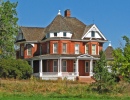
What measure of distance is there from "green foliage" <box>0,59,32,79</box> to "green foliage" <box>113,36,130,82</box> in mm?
13101

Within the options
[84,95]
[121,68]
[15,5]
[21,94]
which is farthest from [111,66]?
[15,5]

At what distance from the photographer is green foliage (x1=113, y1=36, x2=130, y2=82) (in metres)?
39.5

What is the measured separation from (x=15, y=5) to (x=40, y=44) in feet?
29.1

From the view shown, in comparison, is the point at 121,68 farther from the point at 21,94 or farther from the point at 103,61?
the point at 21,94

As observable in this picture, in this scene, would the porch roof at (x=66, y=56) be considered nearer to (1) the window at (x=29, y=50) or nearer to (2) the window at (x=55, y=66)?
(2) the window at (x=55, y=66)

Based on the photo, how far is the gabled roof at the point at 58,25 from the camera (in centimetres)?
5362

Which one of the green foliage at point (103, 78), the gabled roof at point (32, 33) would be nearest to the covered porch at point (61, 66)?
the gabled roof at point (32, 33)

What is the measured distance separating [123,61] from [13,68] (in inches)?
581

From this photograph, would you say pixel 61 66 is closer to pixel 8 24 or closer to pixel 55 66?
pixel 55 66

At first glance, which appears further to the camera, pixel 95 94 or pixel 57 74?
pixel 57 74

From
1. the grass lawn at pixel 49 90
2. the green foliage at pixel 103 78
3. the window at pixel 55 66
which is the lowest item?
the grass lawn at pixel 49 90

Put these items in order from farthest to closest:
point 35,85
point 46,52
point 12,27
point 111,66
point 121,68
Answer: point 46,52
point 12,27
point 111,66
point 121,68
point 35,85

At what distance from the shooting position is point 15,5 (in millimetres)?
50594

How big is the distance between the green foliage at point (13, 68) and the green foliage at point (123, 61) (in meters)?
13.1
